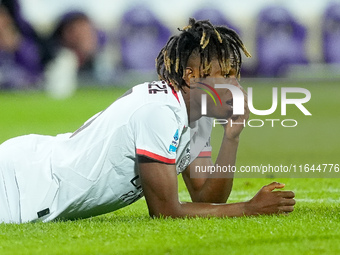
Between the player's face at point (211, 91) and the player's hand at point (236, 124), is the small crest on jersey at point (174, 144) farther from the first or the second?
the player's hand at point (236, 124)

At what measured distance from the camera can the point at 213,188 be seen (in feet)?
17.8

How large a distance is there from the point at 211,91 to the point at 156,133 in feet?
1.54

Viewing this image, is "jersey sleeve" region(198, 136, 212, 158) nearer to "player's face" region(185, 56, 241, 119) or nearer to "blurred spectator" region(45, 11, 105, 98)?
"player's face" region(185, 56, 241, 119)

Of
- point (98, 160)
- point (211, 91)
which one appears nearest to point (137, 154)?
point (98, 160)

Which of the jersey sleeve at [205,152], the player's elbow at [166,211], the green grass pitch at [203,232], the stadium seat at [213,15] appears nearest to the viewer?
the green grass pitch at [203,232]

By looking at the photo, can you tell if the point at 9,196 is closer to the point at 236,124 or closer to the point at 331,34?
the point at 236,124

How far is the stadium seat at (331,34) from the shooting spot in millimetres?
29506

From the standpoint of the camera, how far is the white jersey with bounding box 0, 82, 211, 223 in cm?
476

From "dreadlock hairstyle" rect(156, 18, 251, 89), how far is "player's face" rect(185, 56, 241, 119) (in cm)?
3

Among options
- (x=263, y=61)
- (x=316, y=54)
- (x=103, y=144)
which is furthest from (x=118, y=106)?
(x=316, y=54)

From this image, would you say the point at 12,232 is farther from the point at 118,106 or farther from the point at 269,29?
the point at 269,29

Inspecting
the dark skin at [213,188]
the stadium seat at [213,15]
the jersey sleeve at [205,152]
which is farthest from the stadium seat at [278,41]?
the dark skin at [213,188]

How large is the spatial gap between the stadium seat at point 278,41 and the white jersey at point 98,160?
22.6m

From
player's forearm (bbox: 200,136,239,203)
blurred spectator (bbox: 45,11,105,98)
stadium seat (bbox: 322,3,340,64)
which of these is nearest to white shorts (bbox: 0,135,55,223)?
player's forearm (bbox: 200,136,239,203)
